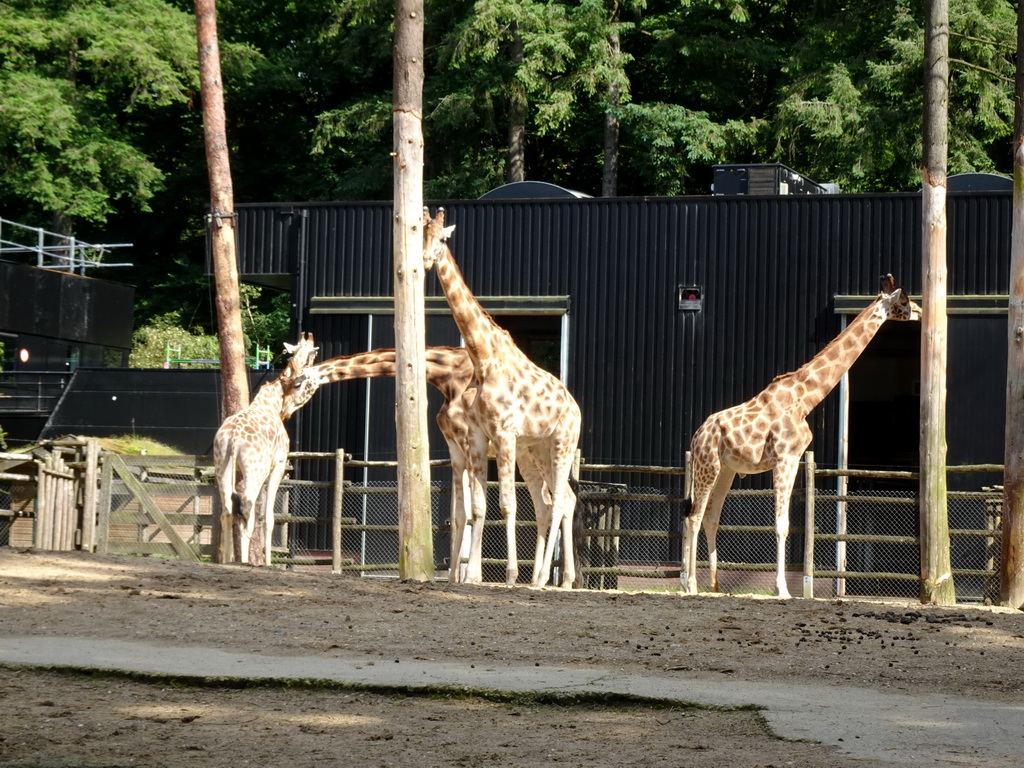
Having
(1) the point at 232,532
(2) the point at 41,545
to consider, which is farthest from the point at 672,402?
(2) the point at 41,545

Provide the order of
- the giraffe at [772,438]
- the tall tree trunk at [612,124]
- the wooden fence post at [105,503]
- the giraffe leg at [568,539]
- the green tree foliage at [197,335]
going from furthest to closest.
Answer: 1. the green tree foliage at [197,335]
2. the tall tree trunk at [612,124]
3. the wooden fence post at [105,503]
4. the giraffe at [772,438]
5. the giraffe leg at [568,539]

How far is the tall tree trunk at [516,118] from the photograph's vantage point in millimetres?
33562

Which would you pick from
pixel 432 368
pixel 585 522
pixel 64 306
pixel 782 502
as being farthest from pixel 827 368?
pixel 64 306

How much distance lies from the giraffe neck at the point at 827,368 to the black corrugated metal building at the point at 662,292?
377 cm

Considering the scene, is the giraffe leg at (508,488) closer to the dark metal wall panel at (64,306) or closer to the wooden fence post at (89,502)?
the wooden fence post at (89,502)

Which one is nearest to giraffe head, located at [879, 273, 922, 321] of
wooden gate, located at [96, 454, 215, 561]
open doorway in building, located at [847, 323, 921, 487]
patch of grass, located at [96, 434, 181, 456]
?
wooden gate, located at [96, 454, 215, 561]

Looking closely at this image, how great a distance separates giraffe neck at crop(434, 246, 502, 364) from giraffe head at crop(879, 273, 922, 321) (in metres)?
4.26

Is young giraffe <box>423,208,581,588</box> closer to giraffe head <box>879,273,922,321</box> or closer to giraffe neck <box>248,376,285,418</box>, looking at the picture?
giraffe neck <box>248,376,285,418</box>

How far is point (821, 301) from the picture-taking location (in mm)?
19203

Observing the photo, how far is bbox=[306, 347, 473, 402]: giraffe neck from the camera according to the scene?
1490cm

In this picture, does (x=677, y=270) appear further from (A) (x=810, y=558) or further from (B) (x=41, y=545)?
(B) (x=41, y=545)

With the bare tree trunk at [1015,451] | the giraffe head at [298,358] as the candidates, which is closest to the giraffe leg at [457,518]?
the giraffe head at [298,358]

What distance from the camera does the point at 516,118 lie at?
3409 centimetres

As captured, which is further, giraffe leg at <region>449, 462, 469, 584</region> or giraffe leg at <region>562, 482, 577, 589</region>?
giraffe leg at <region>562, 482, 577, 589</region>
